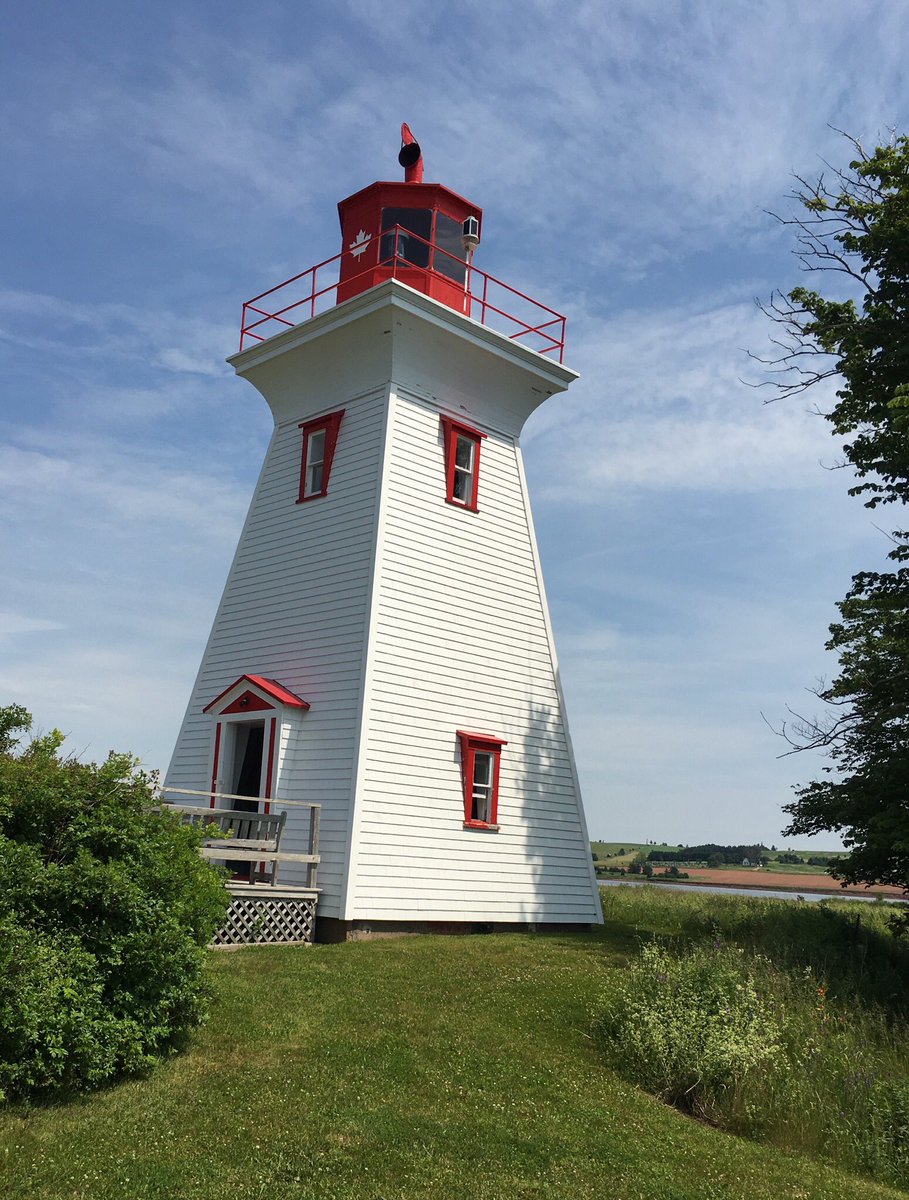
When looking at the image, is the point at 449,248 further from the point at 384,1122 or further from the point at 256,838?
the point at 384,1122

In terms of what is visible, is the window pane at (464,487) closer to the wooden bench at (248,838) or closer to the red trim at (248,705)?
the red trim at (248,705)

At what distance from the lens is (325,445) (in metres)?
20.2

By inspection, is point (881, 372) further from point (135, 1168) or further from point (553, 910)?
point (135, 1168)

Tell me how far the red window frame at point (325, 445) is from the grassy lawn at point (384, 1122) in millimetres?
10194

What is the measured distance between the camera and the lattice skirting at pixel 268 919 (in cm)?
1510

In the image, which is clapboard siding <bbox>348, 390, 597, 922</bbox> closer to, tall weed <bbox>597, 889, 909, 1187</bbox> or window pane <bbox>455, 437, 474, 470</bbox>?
window pane <bbox>455, 437, 474, 470</bbox>

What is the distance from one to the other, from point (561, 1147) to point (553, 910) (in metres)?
11.1

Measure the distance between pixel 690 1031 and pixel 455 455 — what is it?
12287 mm

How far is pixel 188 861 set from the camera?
10430mm

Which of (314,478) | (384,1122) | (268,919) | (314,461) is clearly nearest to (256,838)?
(268,919)

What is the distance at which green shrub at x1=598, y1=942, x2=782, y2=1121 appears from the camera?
10.2m

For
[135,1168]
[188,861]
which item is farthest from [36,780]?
[135,1168]

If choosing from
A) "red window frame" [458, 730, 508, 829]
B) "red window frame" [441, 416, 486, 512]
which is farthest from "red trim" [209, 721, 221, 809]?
"red window frame" [441, 416, 486, 512]

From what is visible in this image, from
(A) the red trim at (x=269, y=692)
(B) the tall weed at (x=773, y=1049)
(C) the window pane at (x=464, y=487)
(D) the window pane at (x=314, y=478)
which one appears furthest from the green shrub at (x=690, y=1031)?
(D) the window pane at (x=314, y=478)
